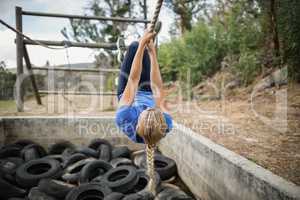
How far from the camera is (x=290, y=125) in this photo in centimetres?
403

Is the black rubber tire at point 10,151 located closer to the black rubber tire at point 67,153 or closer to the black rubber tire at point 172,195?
the black rubber tire at point 67,153

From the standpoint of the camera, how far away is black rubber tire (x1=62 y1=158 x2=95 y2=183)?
10.7 feet

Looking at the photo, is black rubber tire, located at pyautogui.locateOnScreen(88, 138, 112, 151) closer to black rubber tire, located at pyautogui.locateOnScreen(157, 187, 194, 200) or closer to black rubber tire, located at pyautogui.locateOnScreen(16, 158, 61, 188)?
black rubber tire, located at pyautogui.locateOnScreen(16, 158, 61, 188)

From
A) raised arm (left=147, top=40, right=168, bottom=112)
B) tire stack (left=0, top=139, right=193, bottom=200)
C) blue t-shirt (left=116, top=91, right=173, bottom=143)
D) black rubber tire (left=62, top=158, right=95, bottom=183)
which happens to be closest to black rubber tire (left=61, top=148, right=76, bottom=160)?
tire stack (left=0, top=139, right=193, bottom=200)

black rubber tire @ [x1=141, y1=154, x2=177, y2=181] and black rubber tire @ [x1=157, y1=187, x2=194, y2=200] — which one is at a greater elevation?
black rubber tire @ [x1=141, y1=154, x2=177, y2=181]

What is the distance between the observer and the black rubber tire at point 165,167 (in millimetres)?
3325

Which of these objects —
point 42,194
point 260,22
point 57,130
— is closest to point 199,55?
point 260,22

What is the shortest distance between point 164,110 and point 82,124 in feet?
8.84

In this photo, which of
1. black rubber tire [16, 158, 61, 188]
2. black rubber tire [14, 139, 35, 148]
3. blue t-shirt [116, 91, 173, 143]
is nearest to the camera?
blue t-shirt [116, 91, 173, 143]

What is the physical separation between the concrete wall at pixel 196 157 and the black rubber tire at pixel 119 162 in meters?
0.60

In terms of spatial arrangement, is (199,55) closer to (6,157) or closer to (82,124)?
(82,124)

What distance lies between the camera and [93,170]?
3.31 metres

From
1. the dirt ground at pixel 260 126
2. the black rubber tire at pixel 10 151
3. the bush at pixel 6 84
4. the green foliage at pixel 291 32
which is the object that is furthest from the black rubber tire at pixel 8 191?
the bush at pixel 6 84

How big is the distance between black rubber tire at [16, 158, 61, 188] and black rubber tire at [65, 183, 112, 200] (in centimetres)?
61
